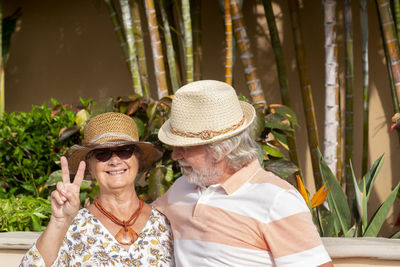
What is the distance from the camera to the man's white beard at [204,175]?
2.14 metres

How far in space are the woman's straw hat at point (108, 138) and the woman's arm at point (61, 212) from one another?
0.87 feet

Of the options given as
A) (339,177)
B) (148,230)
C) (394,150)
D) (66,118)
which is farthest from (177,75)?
(148,230)

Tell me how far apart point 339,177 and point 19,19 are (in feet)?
13.2

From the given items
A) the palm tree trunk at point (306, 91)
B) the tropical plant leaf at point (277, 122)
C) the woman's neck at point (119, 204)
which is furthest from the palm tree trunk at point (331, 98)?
the woman's neck at point (119, 204)

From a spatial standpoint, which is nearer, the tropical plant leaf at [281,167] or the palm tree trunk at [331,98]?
the tropical plant leaf at [281,167]

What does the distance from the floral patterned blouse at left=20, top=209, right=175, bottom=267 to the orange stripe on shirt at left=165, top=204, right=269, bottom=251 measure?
0.43 feet

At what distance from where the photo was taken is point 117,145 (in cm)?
228

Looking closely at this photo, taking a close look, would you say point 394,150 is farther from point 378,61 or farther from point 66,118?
point 66,118

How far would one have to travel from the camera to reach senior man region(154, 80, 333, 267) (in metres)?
1.94

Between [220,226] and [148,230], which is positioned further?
[148,230]

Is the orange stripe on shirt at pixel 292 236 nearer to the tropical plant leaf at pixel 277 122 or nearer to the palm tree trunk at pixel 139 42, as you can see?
the tropical plant leaf at pixel 277 122

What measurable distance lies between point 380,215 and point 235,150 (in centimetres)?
132

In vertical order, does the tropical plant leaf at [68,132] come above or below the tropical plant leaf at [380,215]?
above

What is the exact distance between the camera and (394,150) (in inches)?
188
